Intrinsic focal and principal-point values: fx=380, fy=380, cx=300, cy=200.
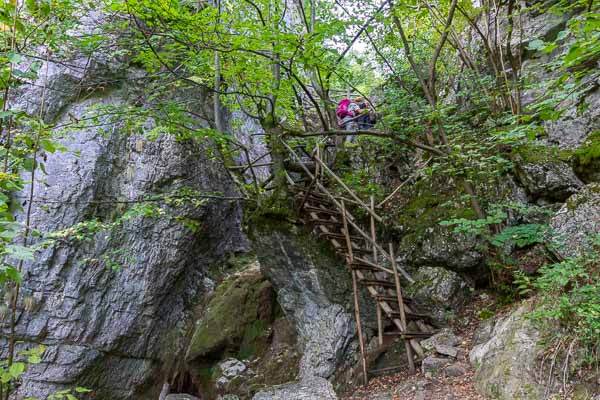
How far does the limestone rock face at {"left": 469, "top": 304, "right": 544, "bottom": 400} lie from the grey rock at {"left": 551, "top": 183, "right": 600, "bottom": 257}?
959 millimetres

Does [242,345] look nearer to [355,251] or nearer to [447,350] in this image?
[355,251]

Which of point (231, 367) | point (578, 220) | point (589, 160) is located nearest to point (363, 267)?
point (578, 220)

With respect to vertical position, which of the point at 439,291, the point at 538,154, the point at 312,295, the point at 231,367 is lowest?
the point at 231,367

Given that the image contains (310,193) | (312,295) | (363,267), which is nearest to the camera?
(363,267)

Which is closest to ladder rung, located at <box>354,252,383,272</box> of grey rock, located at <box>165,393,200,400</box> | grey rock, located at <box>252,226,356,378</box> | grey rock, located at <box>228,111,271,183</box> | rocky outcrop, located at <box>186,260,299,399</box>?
grey rock, located at <box>252,226,356,378</box>

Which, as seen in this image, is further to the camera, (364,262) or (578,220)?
(364,262)

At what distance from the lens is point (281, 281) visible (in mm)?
6445

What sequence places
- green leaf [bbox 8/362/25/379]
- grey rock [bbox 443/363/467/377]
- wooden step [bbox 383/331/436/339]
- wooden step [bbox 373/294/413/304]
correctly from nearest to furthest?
1. green leaf [bbox 8/362/25/379]
2. grey rock [bbox 443/363/467/377]
3. wooden step [bbox 383/331/436/339]
4. wooden step [bbox 373/294/413/304]

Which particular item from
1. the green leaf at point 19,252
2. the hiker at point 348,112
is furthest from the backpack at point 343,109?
the green leaf at point 19,252

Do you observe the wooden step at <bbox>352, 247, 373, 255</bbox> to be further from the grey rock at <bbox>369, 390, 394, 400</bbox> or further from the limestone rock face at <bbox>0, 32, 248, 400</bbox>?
the limestone rock face at <bbox>0, 32, 248, 400</bbox>

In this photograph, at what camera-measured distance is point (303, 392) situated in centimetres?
470

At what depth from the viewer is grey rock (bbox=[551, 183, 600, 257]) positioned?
4.07 metres

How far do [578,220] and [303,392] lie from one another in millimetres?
3768

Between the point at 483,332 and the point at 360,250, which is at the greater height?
the point at 360,250
